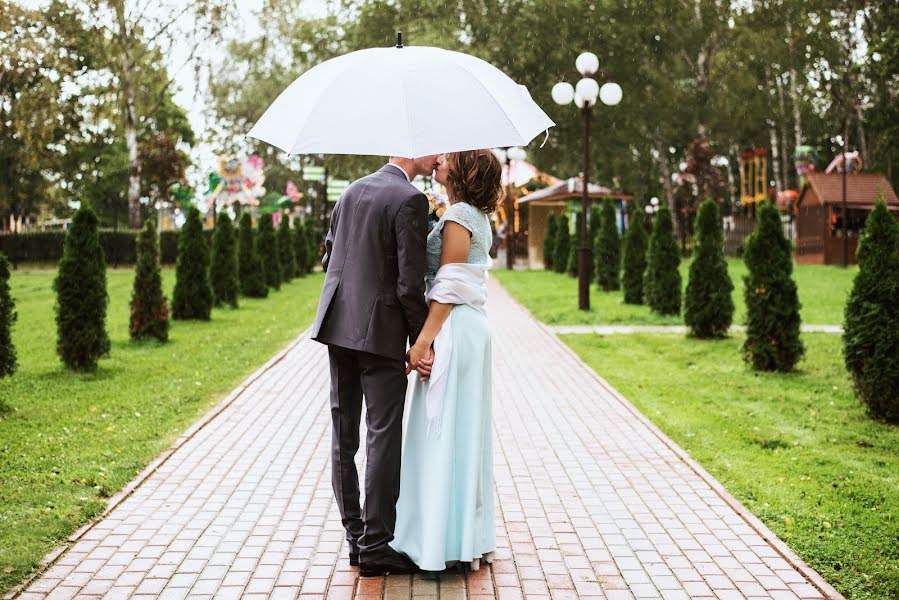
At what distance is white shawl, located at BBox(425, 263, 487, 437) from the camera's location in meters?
4.20

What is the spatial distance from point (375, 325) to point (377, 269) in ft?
0.78

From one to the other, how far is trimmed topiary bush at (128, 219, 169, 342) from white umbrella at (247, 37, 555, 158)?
9281 millimetres

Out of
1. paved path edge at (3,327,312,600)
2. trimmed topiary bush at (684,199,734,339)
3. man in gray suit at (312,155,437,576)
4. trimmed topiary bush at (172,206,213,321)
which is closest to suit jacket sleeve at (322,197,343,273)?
man in gray suit at (312,155,437,576)

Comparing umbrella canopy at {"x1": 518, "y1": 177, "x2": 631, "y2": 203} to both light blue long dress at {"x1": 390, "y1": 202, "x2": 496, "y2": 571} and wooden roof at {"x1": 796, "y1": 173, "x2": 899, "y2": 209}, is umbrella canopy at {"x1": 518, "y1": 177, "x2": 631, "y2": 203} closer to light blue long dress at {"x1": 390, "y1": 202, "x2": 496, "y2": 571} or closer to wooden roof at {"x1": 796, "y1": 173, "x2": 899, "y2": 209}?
wooden roof at {"x1": 796, "y1": 173, "x2": 899, "y2": 209}

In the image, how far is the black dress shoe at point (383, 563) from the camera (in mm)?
4254

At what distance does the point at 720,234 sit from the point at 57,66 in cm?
→ 2582

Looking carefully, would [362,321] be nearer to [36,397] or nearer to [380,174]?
[380,174]

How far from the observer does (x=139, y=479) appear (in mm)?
5922

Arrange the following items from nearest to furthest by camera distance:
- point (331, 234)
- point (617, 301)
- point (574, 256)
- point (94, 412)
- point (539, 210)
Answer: point (331, 234) → point (94, 412) → point (617, 301) → point (574, 256) → point (539, 210)

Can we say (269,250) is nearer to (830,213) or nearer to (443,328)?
(443,328)

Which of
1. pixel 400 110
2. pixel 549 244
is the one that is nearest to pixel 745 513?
pixel 400 110

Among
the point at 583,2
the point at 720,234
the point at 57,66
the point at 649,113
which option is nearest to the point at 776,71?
the point at 649,113

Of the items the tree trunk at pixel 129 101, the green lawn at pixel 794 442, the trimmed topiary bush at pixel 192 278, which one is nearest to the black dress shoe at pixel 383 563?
the green lawn at pixel 794 442

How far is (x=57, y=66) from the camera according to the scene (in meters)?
31.9
